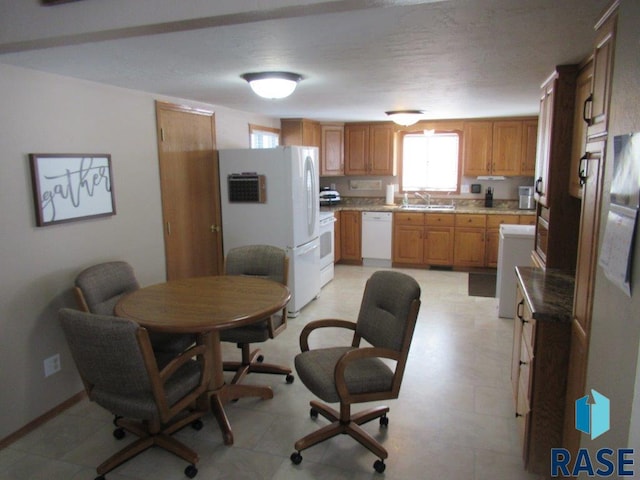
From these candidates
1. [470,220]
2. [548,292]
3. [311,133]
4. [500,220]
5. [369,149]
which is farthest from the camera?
[369,149]

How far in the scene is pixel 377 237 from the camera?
6531mm

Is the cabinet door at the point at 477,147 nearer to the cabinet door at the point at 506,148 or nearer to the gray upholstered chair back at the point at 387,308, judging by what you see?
the cabinet door at the point at 506,148

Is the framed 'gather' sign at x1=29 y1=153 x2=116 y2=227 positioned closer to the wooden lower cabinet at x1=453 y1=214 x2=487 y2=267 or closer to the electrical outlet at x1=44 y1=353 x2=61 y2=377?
the electrical outlet at x1=44 y1=353 x2=61 y2=377

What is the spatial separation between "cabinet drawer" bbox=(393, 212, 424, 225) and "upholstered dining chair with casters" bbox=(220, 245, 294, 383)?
3.35 m

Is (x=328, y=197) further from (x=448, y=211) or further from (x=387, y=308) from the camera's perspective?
→ (x=387, y=308)

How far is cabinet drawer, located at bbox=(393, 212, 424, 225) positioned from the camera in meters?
6.31

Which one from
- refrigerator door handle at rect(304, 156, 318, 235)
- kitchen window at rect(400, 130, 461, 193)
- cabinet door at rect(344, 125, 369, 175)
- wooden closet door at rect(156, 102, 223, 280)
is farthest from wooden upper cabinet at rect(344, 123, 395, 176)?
wooden closet door at rect(156, 102, 223, 280)

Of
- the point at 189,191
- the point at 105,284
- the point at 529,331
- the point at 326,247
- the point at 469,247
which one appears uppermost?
the point at 189,191

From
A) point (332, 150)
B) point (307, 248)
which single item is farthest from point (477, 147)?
point (307, 248)

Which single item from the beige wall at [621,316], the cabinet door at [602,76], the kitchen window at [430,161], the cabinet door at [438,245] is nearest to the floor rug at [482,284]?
the cabinet door at [438,245]

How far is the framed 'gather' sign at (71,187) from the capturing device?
2.63m

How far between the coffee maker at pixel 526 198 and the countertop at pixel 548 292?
357 centimetres

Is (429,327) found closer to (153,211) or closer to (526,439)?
(526,439)

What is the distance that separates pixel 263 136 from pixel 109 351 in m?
4.04
